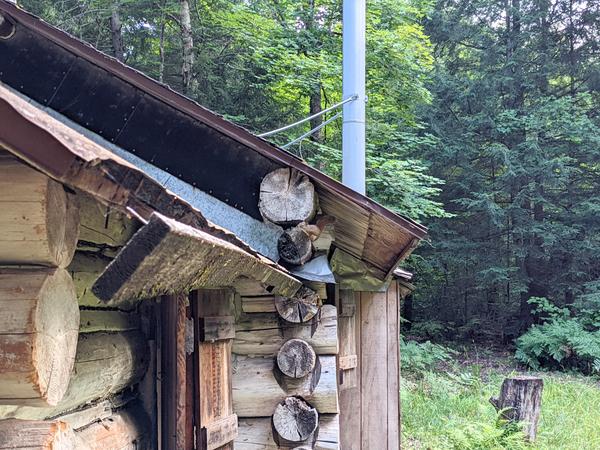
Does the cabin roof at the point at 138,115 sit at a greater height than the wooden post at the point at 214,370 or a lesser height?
greater

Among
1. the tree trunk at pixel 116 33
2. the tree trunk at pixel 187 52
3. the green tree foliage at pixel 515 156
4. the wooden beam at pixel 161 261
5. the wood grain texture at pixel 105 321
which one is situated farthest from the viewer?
the green tree foliage at pixel 515 156

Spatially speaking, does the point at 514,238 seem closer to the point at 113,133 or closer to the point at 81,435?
the point at 113,133

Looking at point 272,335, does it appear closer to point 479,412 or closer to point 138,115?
point 138,115

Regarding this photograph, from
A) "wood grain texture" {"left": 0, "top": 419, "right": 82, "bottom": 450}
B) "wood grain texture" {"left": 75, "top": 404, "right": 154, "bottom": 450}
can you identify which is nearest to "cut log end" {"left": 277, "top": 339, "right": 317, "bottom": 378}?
"wood grain texture" {"left": 75, "top": 404, "right": 154, "bottom": 450}

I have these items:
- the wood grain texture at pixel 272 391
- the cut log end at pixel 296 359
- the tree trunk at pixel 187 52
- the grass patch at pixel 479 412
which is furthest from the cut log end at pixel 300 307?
the tree trunk at pixel 187 52

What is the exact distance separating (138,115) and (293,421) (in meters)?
2.15

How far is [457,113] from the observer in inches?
629

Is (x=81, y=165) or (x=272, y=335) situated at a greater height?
(x=81, y=165)

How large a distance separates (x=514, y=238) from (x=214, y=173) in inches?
525

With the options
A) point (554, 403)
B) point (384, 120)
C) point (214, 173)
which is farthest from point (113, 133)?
point (384, 120)

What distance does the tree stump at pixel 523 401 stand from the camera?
615 cm

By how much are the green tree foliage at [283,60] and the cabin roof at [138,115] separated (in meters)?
6.36

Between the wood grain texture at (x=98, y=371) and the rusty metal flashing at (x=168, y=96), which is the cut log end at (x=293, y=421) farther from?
the rusty metal flashing at (x=168, y=96)

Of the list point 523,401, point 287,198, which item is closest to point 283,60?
point 523,401
